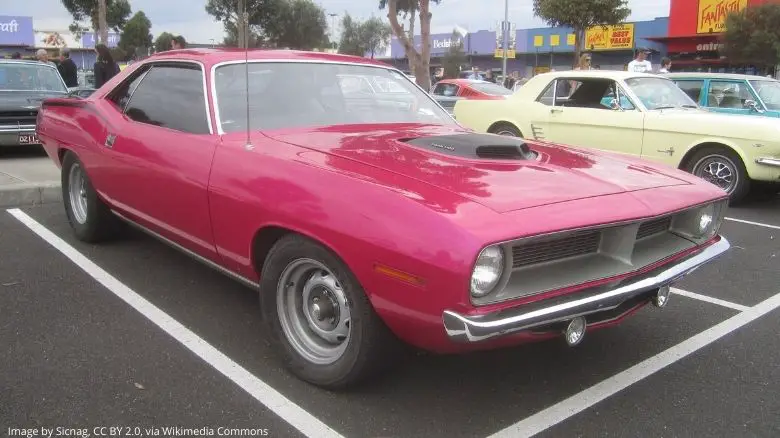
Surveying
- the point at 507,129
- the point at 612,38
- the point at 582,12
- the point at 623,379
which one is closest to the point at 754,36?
the point at 582,12

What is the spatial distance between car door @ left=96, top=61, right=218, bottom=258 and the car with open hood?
5.26m

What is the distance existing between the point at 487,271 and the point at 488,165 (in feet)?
A: 2.49

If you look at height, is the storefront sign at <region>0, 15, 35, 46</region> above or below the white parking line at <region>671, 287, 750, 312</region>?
above

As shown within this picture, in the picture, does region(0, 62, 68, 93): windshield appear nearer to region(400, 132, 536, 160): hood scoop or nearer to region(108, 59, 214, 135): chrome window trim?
region(108, 59, 214, 135): chrome window trim

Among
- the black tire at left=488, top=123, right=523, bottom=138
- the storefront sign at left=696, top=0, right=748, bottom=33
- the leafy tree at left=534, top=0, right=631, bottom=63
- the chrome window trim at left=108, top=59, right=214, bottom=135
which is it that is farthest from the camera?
the storefront sign at left=696, top=0, right=748, bottom=33

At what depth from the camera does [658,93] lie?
7777 millimetres

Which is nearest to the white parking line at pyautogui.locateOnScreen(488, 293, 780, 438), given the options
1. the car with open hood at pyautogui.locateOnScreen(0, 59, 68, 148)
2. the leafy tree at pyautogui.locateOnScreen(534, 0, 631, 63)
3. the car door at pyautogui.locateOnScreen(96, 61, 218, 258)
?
the car door at pyautogui.locateOnScreen(96, 61, 218, 258)

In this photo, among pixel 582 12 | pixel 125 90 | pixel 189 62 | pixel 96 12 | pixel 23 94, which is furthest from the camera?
pixel 96 12

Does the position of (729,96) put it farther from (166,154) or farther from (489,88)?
(166,154)

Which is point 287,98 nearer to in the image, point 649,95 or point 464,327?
point 464,327

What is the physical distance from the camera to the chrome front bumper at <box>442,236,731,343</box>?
217 cm

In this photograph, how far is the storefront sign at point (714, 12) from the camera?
26016 millimetres

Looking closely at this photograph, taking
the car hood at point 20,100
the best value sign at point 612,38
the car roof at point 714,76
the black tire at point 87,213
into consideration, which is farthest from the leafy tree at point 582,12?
the black tire at point 87,213

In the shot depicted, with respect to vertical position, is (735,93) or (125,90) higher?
(735,93)
